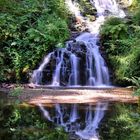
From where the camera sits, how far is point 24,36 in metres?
17.3

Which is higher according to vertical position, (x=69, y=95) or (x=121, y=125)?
(x=69, y=95)

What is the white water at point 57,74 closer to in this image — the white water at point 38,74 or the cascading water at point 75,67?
the cascading water at point 75,67

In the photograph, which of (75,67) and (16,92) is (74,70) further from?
(16,92)

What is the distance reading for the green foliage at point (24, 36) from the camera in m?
16.3

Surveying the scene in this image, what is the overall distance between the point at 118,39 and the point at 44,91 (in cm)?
515

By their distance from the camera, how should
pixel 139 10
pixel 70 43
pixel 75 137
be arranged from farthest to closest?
pixel 139 10 < pixel 70 43 < pixel 75 137

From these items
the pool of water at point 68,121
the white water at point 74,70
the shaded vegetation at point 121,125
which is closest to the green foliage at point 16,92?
the pool of water at point 68,121

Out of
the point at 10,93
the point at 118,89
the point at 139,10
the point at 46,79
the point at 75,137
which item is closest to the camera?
the point at 75,137

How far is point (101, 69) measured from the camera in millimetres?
16844

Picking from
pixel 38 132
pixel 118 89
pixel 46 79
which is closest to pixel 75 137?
pixel 38 132

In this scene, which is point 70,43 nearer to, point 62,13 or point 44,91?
point 62,13

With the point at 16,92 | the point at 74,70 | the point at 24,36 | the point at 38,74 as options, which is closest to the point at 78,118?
the point at 16,92

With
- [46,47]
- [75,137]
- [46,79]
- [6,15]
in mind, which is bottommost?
[75,137]

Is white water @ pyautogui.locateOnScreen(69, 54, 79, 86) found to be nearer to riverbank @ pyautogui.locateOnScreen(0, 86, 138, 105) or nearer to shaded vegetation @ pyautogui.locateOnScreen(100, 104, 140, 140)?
riverbank @ pyautogui.locateOnScreen(0, 86, 138, 105)
